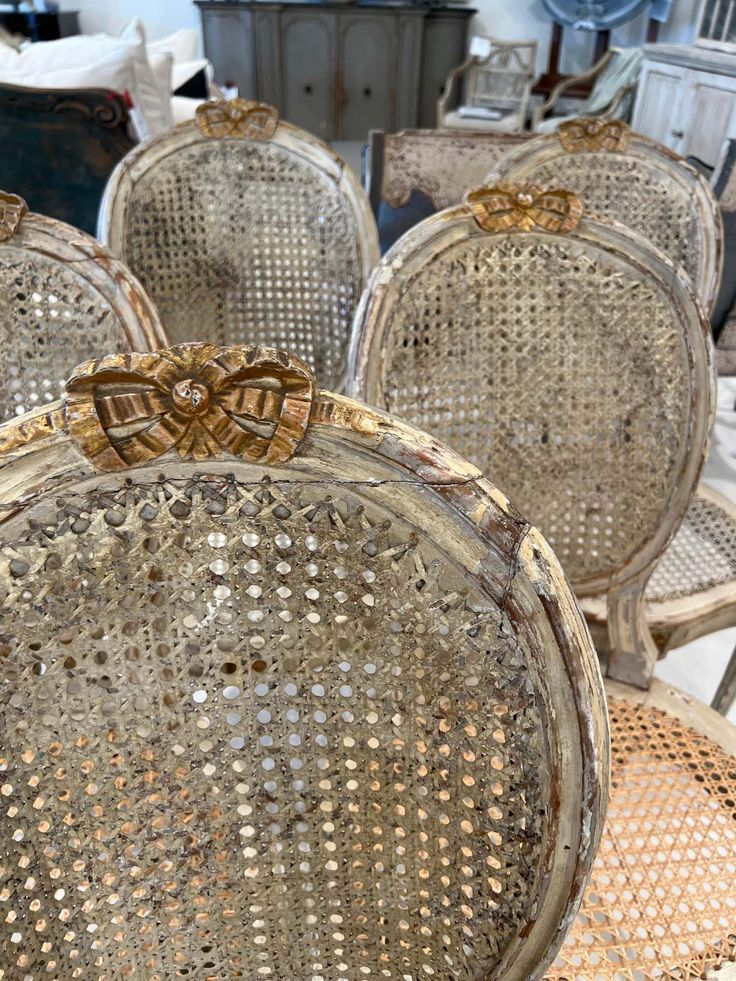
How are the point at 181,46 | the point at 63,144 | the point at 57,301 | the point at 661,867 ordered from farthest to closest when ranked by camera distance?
1. the point at 181,46
2. the point at 63,144
3. the point at 57,301
4. the point at 661,867

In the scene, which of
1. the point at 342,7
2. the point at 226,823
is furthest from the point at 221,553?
the point at 342,7

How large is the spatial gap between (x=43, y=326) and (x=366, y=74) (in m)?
5.54

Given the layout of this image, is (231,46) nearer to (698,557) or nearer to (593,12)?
(593,12)

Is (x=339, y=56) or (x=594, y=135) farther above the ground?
(x=594, y=135)

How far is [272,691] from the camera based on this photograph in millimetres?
412

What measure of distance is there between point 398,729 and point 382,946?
162 millimetres

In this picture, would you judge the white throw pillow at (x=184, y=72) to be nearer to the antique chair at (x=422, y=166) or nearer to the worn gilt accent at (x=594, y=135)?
the antique chair at (x=422, y=166)

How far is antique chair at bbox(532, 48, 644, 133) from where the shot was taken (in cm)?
398

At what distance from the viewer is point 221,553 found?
374 mm

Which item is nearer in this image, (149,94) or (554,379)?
(554,379)

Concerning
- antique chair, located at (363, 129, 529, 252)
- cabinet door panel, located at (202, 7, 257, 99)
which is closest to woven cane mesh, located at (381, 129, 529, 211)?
antique chair, located at (363, 129, 529, 252)

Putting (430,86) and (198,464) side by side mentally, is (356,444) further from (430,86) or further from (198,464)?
(430,86)

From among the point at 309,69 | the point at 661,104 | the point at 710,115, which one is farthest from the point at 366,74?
the point at 710,115

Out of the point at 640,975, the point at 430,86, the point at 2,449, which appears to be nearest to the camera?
the point at 2,449
